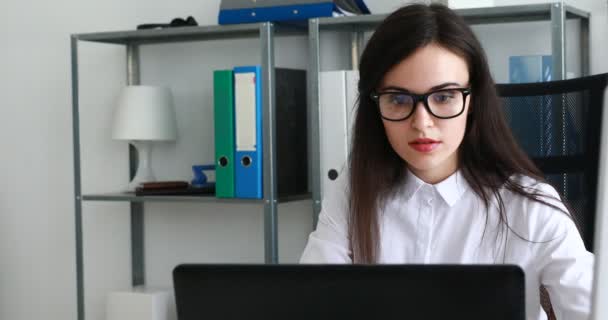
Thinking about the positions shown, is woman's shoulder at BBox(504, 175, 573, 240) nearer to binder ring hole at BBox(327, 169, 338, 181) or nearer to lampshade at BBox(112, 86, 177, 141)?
binder ring hole at BBox(327, 169, 338, 181)

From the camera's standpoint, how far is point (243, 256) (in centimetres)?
296

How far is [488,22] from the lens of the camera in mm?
2447

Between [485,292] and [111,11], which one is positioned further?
[111,11]

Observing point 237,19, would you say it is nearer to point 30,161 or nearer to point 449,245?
point 30,161

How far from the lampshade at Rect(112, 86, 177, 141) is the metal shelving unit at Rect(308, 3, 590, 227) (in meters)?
0.60

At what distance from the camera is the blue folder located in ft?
8.20

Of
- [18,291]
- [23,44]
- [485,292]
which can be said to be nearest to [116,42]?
[23,44]

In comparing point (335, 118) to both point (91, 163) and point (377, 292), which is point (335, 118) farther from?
point (377, 292)

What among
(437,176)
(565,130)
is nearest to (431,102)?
(437,176)

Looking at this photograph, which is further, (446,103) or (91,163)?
(91,163)

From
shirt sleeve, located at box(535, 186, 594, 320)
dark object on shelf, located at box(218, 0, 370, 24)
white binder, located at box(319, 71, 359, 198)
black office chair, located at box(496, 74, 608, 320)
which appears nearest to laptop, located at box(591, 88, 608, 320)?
shirt sleeve, located at box(535, 186, 594, 320)

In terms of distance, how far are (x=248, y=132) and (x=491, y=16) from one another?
740mm

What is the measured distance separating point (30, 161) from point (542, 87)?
223 centimetres

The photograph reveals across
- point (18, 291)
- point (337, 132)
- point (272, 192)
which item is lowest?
point (18, 291)
